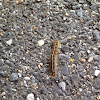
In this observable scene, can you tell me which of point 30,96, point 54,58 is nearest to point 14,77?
point 30,96

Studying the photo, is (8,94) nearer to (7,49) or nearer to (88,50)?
(7,49)

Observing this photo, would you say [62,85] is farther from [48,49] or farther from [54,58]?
[48,49]

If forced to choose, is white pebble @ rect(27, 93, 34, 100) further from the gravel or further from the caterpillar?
the caterpillar

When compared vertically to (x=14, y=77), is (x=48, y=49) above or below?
above

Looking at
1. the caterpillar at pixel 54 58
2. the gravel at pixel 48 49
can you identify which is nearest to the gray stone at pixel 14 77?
the gravel at pixel 48 49

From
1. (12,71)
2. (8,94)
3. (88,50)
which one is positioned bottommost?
(8,94)

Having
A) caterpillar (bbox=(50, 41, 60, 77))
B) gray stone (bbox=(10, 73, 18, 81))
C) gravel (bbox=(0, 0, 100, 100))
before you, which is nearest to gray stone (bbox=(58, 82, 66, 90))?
gravel (bbox=(0, 0, 100, 100))

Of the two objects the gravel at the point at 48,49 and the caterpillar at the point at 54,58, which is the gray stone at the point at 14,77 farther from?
the caterpillar at the point at 54,58

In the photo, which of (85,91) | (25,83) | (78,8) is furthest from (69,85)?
(78,8)
